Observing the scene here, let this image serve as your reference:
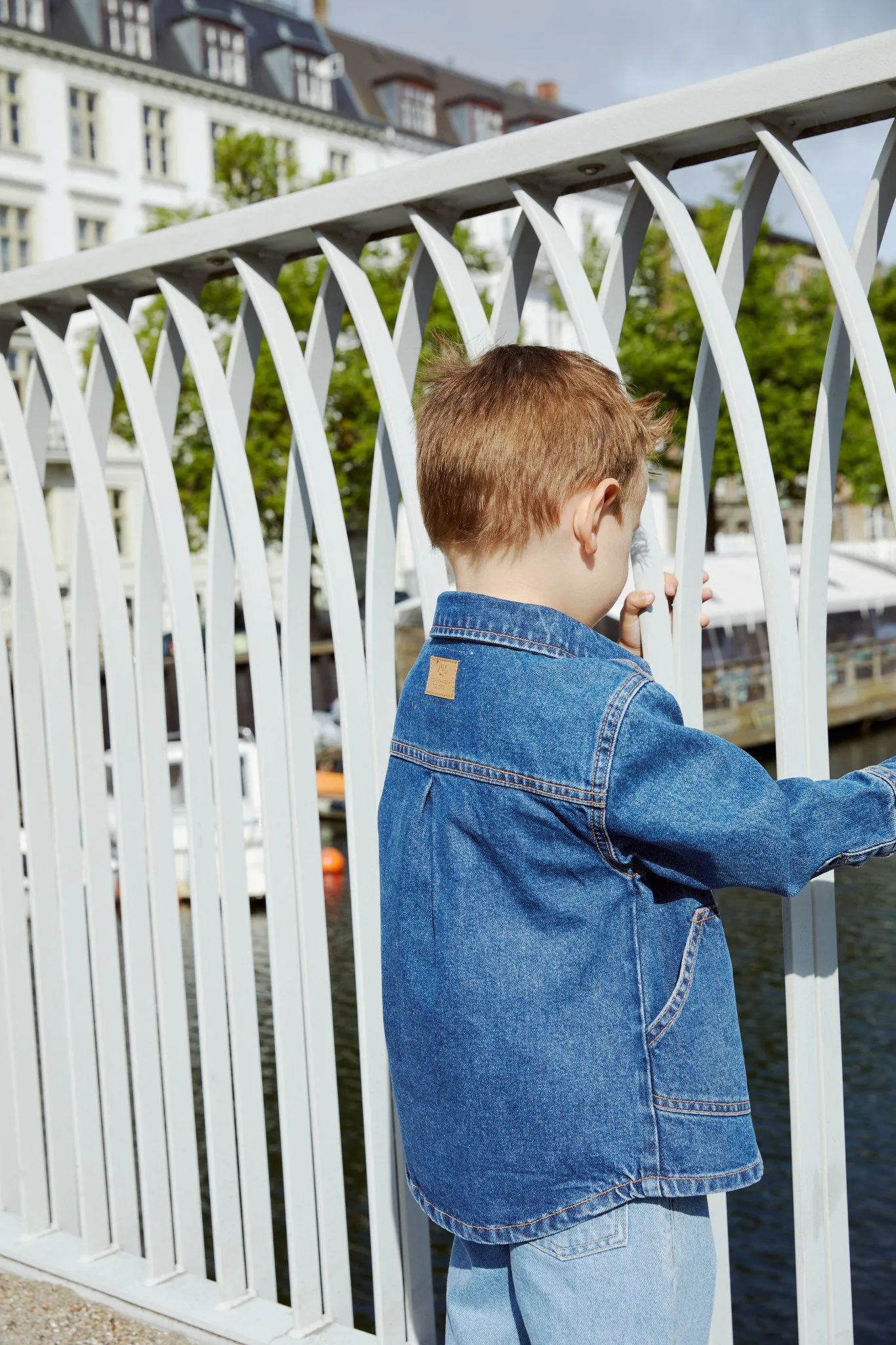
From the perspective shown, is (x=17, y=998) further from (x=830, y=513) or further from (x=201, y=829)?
(x=830, y=513)

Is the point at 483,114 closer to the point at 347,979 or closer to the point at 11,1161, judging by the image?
the point at 347,979

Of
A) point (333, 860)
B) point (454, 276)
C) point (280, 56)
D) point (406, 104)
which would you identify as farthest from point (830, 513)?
point (406, 104)

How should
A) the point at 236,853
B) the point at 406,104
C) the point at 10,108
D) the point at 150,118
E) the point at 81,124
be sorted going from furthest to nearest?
the point at 406,104, the point at 150,118, the point at 81,124, the point at 10,108, the point at 236,853

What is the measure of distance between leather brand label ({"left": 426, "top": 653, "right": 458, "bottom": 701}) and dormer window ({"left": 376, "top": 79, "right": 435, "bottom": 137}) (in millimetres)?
46905

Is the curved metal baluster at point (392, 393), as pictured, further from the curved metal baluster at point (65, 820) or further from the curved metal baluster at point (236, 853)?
the curved metal baluster at point (65, 820)

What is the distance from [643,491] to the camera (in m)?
1.67

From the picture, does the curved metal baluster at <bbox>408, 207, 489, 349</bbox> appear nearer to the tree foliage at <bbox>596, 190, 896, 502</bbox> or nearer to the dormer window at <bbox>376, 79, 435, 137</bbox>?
the tree foliage at <bbox>596, 190, 896, 502</bbox>

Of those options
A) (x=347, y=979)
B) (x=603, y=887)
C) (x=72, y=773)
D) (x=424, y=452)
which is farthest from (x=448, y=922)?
(x=347, y=979)

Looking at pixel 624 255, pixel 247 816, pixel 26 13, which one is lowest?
pixel 247 816

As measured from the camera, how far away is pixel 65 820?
2.85 metres

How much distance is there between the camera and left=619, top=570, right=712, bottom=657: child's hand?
176 centimetres

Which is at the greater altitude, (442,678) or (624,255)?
(624,255)

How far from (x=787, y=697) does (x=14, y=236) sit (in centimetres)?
3682

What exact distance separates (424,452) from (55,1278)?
6.73 ft
